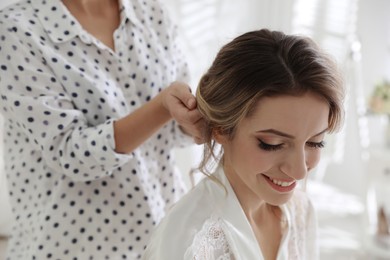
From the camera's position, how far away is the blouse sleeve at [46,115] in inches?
45.1

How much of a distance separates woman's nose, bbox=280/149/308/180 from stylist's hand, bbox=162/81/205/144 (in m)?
0.20

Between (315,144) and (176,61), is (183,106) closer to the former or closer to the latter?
(315,144)

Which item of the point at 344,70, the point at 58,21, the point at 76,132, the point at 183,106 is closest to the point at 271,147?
the point at 183,106

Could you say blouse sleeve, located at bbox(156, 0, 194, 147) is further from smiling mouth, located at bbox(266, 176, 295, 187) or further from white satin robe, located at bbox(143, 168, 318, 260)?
smiling mouth, located at bbox(266, 176, 295, 187)

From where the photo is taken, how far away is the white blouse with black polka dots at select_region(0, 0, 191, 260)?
3.80 feet

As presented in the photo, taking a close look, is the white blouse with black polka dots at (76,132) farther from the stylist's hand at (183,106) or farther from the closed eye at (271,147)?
the closed eye at (271,147)

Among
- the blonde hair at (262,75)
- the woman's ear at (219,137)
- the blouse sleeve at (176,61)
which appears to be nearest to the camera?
the blonde hair at (262,75)

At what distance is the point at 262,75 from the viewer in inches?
38.5

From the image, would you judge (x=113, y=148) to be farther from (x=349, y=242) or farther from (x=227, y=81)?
(x=349, y=242)

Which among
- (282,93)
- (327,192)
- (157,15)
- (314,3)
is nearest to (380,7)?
(314,3)

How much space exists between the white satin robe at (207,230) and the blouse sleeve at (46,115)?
194 mm

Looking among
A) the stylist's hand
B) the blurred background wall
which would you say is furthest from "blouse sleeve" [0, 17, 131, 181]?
the blurred background wall

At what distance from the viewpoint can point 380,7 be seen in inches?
151

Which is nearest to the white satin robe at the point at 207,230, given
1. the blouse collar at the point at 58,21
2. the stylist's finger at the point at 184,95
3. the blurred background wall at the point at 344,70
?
the stylist's finger at the point at 184,95
